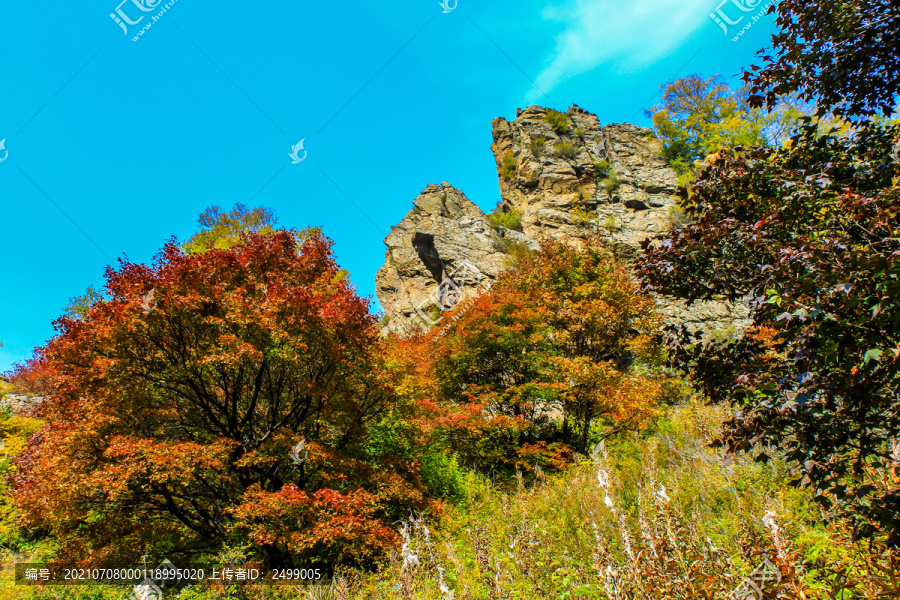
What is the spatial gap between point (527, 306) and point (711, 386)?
1067 centimetres

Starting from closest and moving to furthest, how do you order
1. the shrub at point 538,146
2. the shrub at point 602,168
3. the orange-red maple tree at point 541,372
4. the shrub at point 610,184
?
the orange-red maple tree at point 541,372 < the shrub at point 610,184 < the shrub at point 602,168 < the shrub at point 538,146

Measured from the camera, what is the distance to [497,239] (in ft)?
92.6

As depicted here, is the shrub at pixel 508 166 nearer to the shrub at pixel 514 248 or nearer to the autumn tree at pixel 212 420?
the shrub at pixel 514 248

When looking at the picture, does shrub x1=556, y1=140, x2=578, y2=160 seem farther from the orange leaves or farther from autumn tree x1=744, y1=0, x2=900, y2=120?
the orange leaves

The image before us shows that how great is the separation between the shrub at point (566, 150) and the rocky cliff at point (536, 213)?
0.28 feet

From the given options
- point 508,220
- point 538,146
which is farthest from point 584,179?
point 508,220

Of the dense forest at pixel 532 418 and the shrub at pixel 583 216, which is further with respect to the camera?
the shrub at pixel 583 216

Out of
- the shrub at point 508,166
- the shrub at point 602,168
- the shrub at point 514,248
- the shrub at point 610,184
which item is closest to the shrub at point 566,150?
the shrub at point 602,168

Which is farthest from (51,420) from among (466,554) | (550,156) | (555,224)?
(550,156)

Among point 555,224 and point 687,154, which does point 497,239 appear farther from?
point 687,154

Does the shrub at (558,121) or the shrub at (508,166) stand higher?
the shrub at (558,121)

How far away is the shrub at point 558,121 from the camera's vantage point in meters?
39.2

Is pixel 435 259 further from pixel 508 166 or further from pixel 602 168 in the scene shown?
pixel 602 168

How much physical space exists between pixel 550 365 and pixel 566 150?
27.6m
